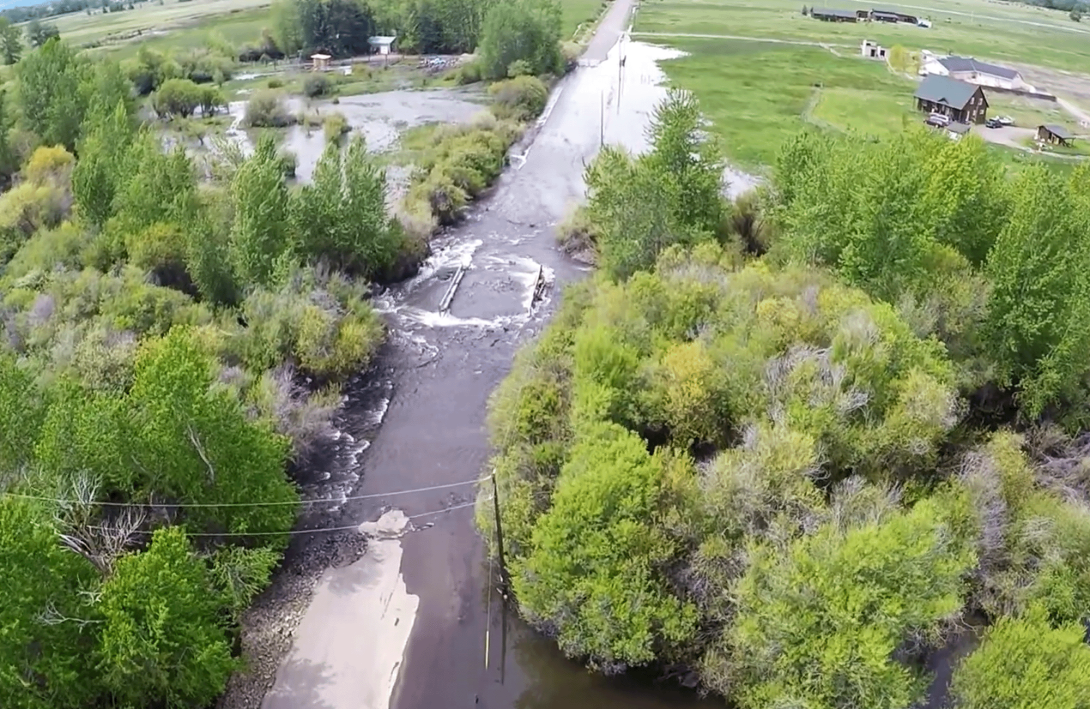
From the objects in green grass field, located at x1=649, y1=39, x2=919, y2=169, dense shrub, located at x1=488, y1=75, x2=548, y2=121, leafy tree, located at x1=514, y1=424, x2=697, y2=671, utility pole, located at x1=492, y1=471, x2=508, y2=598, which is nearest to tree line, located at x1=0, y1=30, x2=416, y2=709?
utility pole, located at x1=492, y1=471, x2=508, y2=598

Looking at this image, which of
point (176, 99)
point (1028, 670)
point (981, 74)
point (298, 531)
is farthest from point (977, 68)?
point (298, 531)

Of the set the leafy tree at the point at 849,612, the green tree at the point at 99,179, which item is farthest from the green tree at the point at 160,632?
the green tree at the point at 99,179

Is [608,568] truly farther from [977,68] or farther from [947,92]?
[977,68]

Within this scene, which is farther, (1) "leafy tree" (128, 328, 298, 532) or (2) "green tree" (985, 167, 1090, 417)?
(2) "green tree" (985, 167, 1090, 417)

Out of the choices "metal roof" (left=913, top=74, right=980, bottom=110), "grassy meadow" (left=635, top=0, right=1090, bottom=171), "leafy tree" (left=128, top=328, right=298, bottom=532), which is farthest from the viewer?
"metal roof" (left=913, top=74, right=980, bottom=110)

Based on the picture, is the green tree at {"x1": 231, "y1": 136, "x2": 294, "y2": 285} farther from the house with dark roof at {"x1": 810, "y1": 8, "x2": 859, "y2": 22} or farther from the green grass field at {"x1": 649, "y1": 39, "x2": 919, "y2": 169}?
the house with dark roof at {"x1": 810, "y1": 8, "x2": 859, "y2": 22}

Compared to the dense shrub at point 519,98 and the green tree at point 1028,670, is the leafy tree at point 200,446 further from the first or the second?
the dense shrub at point 519,98
